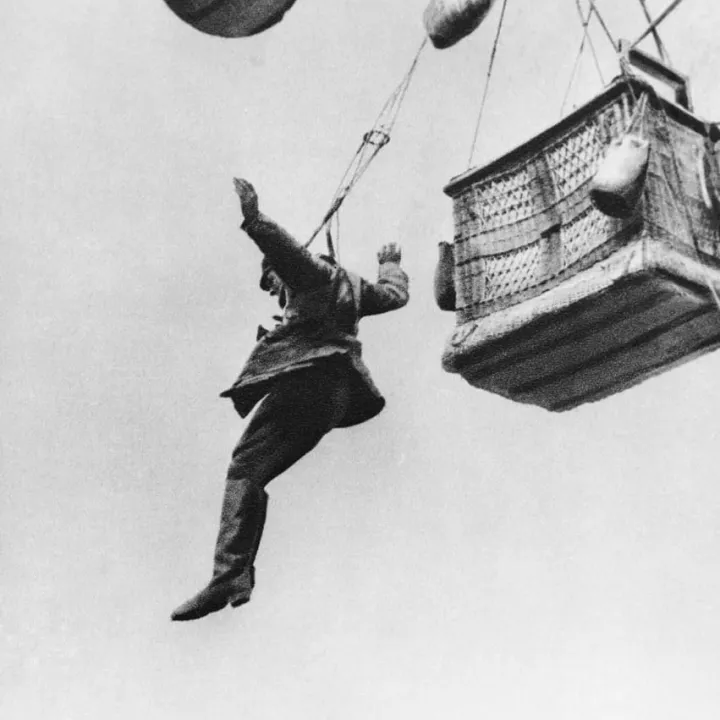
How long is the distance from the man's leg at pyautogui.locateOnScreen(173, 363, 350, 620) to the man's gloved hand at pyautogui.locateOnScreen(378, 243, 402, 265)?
0.88 m

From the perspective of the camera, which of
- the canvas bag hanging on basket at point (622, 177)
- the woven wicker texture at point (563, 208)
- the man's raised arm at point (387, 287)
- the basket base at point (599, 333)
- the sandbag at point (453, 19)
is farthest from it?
the man's raised arm at point (387, 287)

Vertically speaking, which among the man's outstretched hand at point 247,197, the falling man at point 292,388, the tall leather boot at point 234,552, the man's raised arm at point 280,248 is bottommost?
the tall leather boot at point 234,552

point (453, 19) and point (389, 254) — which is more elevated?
point (453, 19)

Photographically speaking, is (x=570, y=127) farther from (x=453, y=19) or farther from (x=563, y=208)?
(x=453, y=19)

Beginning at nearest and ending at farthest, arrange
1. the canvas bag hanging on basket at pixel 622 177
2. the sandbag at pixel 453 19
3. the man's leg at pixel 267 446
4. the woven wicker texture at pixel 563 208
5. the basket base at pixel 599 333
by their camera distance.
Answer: the canvas bag hanging on basket at pixel 622 177
the basket base at pixel 599 333
the woven wicker texture at pixel 563 208
the man's leg at pixel 267 446
the sandbag at pixel 453 19

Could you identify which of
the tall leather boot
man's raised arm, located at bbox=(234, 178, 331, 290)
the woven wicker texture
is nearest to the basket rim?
the woven wicker texture

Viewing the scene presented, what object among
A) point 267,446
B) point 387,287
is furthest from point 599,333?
point 267,446

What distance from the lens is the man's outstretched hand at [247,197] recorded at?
208 inches

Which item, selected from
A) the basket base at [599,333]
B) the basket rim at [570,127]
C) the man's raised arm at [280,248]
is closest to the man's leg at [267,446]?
the man's raised arm at [280,248]

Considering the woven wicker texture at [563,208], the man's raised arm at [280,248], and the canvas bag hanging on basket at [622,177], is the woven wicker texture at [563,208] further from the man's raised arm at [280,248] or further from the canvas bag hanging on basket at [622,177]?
the man's raised arm at [280,248]

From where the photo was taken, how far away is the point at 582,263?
5.45 meters

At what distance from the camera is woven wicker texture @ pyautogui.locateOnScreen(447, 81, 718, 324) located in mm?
5406

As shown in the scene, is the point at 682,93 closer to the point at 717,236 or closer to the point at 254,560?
the point at 717,236

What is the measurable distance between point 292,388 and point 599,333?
54.4 inches
